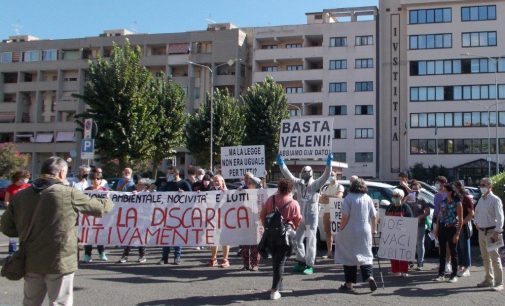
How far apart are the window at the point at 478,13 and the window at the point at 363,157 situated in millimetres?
17884

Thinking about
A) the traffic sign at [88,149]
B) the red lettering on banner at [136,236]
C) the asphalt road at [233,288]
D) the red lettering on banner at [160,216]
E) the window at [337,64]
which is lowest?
the asphalt road at [233,288]

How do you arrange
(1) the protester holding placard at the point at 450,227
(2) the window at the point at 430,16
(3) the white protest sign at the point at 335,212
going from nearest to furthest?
(1) the protester holding placard at the point at 450,227, (3) the white protest sign at the point at 335,212, (2) the window at the point at 430,16

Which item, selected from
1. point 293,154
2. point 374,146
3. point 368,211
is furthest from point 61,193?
point 374,146

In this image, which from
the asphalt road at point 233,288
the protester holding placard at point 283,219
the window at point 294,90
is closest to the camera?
the asphalt road at point 233,288

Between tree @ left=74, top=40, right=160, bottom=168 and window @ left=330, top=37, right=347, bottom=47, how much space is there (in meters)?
37.1

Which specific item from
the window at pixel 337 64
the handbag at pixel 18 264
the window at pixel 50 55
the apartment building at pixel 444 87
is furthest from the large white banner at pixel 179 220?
the window at pixel 50 55

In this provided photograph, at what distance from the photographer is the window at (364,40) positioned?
216 feet

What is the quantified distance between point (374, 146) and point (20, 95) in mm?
46503

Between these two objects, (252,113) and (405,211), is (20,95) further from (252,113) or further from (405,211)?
(405,211)

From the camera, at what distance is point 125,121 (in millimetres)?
32781

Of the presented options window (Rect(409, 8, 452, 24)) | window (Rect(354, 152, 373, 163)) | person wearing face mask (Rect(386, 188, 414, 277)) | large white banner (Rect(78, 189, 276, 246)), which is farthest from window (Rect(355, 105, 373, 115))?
person wearing face mask (Rect(386, 188, 414, 277))

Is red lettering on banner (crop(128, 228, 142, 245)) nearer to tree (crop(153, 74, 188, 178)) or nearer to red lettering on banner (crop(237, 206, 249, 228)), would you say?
red lettering on banner (crop(237, 206, 249, 228))

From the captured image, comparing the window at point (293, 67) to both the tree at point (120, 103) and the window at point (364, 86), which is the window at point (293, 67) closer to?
the window at point (364, 86)

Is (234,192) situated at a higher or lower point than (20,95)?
lower
